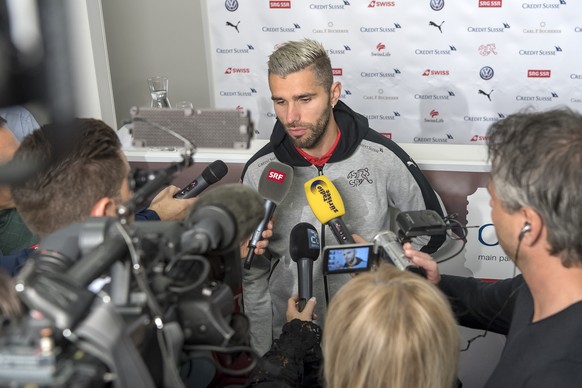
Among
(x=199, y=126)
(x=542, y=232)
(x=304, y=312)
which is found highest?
(x=199, y=126)

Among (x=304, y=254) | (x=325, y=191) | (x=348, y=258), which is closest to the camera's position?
(x=348, y=258)

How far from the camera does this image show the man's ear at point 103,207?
1.39m

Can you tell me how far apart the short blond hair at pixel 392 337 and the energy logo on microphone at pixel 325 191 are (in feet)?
2.34

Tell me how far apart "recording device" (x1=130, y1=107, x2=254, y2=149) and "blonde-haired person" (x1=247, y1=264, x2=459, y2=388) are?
0.42m

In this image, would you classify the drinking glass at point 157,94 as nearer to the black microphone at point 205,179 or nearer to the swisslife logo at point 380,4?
the black microphone at point 205,179

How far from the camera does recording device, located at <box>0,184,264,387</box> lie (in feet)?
2.69

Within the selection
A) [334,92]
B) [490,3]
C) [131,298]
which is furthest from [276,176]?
[490,3]

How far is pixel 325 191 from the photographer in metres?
2.08

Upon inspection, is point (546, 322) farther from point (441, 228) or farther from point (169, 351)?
point (169, 351)

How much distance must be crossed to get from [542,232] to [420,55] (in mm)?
2506

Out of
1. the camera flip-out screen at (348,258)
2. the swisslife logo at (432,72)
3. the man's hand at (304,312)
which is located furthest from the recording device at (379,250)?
the swisslife logo at (432,72)

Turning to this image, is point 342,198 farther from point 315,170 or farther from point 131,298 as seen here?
point 131,298

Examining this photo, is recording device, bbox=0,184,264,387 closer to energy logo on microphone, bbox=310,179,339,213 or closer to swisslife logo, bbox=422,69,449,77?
energy logo on microphone, bbox=310,179,339,213

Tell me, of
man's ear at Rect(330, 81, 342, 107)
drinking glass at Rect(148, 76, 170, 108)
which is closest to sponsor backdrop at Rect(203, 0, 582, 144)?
drinking glass at Rect(148, 76, 170, 108)
